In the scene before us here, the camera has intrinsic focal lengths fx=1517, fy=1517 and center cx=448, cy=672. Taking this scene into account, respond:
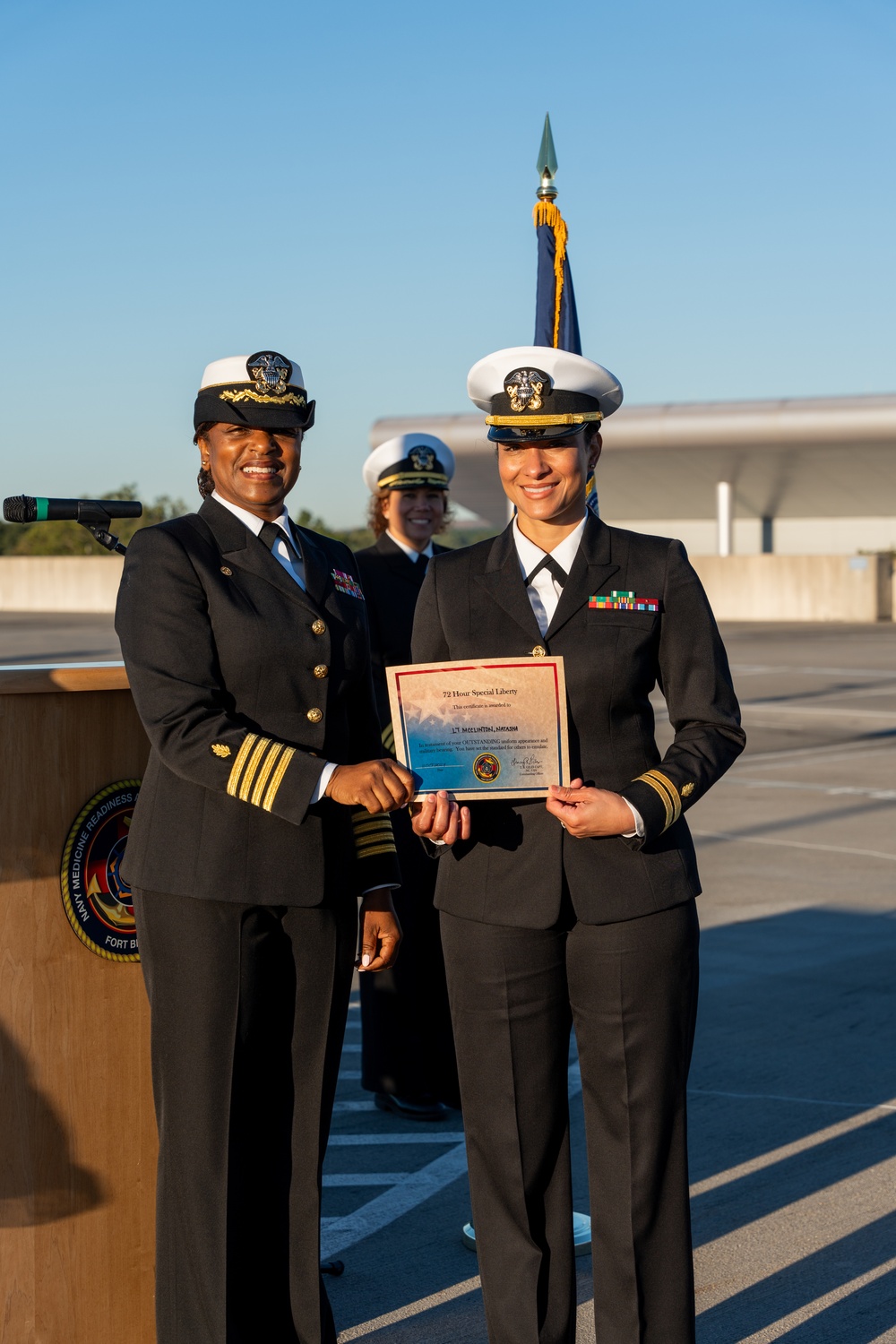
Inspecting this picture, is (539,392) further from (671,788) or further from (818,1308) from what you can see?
(818,1308)

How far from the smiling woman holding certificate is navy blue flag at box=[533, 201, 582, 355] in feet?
4.57

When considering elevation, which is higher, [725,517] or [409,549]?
[725,517]

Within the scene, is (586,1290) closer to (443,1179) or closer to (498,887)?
(443,1179)

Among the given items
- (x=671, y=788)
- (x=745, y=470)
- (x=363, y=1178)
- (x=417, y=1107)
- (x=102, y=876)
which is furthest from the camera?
(x=745, y=470)

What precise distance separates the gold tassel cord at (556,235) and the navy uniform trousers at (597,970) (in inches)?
63.4

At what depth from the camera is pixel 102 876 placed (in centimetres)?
316

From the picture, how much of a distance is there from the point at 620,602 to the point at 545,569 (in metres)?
0.18

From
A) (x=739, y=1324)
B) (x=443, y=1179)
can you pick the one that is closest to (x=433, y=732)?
(x=739, y=1324)

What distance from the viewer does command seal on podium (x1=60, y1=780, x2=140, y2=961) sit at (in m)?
3.11

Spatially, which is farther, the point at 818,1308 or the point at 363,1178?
the point at 363,1178

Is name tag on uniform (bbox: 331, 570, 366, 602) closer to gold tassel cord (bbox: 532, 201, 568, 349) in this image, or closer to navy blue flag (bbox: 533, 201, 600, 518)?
navy blue flag (bbox: 533, 201, 600, 518)

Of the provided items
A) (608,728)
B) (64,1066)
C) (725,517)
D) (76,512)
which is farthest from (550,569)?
(725,517)

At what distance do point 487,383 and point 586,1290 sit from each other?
2.21m

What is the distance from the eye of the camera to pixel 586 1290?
146 inches
